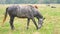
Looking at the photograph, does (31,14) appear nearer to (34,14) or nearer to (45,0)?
(34,14)

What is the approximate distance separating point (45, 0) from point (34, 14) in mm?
89849

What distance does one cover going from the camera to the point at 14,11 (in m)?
13.3

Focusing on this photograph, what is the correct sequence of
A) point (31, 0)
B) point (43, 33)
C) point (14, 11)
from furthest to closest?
point (31, 0) < point (14, 11) < point (43, 33)

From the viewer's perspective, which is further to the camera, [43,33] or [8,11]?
[8,11]

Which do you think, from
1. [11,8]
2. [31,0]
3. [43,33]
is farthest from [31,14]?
[31,0]

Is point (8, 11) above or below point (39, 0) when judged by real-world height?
above

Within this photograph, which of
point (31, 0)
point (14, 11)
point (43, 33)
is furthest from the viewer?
point (31, 0)

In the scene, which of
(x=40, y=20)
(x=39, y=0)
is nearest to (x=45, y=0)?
(x=39, y=0)

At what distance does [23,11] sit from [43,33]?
2.24 m

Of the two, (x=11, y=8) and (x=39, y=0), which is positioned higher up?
(x=11, y=8)

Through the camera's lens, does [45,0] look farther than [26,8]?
Yes

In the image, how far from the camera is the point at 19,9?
13352 millimetres

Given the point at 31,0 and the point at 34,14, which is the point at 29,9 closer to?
the point at 34,14

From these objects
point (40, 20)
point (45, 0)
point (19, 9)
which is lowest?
point (45, 0)
